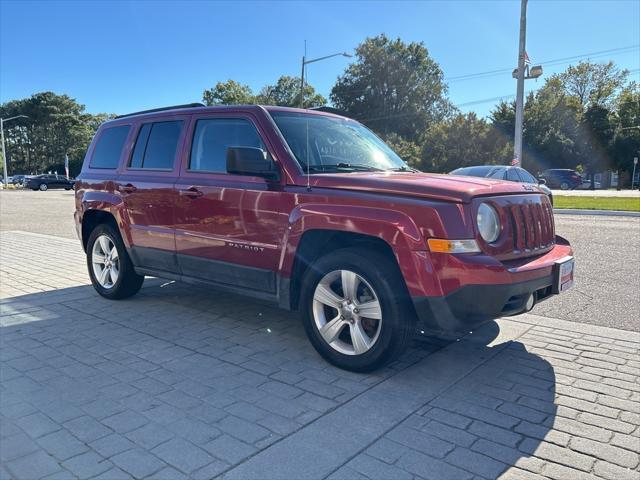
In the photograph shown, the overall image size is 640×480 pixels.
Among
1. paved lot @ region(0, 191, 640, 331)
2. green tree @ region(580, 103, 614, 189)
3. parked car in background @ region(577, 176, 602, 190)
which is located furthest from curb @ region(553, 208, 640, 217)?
green tree @ region(580, 103, 614, 189)

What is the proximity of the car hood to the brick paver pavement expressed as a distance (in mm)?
1349

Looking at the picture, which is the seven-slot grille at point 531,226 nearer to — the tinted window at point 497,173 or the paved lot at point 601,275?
the paved lot at point 601,275

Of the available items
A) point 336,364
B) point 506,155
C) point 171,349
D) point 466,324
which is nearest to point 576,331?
point 466,324

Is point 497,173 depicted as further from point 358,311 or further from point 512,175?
point 358,311

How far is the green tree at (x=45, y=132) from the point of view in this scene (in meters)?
72.0

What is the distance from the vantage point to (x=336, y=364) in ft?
12.4

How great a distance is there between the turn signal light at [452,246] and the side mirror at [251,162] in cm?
144

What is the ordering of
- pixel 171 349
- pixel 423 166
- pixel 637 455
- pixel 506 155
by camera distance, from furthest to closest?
pixel 423 166 < pixel 506 155 < pixel 171 349 < pixel 637 455

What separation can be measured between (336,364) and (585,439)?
5.53 ft

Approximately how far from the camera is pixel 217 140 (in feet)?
15.2

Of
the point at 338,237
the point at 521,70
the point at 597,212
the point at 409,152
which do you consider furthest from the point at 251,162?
the point at 409,152

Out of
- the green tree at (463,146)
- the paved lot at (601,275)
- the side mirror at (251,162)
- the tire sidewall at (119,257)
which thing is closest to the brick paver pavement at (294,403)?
the paved lot at (601,275)

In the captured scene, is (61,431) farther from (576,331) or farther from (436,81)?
(436,81)

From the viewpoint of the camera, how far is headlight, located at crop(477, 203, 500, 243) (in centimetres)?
335
